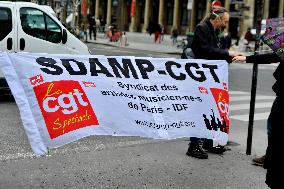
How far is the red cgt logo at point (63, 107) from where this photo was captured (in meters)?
4.74

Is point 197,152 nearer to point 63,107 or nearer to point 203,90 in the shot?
point 203,90

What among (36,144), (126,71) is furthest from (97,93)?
(36,144)

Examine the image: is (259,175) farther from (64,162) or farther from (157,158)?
(64,162)

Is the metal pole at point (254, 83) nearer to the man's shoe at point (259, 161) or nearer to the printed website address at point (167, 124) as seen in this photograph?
the man's shoe at point (259, 161)

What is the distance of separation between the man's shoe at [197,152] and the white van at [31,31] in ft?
17.2

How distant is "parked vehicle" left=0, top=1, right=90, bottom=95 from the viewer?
10.4 metres

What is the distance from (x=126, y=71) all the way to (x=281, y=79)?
1.61m

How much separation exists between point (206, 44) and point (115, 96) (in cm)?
161

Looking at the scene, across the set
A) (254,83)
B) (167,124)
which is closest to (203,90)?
(167,124)

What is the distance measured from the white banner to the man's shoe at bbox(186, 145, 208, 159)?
548mm

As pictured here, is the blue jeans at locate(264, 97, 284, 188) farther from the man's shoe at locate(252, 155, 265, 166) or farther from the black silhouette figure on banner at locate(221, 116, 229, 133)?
the man's shoe at locate(252, 155, 265, 166)

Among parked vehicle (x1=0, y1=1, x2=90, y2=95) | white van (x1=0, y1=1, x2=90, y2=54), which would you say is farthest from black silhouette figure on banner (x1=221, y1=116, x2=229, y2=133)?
white van (x1=0, y1=1, x2=90, y2=54)

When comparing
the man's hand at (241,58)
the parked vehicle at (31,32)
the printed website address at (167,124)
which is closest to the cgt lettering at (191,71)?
the man's hand at (241,58)

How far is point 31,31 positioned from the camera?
10.7 metres
